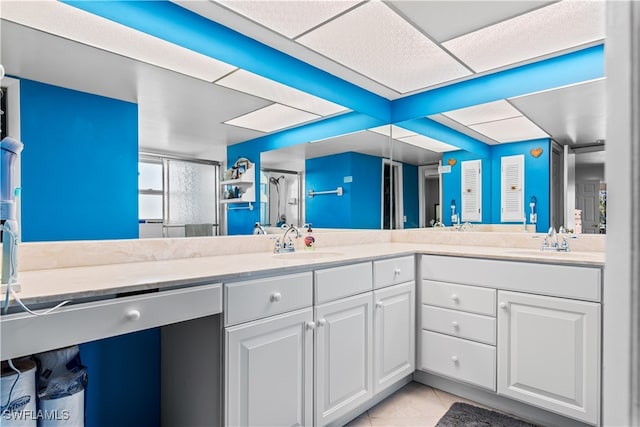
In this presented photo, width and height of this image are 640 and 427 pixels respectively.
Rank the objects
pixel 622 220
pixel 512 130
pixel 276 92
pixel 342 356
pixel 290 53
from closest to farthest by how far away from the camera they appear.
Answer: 1. pixel 622 220
2. pixel 342 356
3. pixel 290 53
4. pixel 276 92
5. pixel 512 130

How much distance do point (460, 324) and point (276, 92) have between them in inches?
73.0

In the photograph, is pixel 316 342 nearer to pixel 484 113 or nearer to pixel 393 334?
pixel 393 334

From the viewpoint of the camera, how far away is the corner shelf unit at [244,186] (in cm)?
200

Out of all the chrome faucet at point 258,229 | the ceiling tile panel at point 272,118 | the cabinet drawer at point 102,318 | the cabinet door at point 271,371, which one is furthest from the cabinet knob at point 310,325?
the ceiling tile panel at point 272,118

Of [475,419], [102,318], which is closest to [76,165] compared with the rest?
[102,318]

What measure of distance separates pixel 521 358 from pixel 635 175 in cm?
196

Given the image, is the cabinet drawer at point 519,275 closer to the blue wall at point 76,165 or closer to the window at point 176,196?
the window at point 176,196

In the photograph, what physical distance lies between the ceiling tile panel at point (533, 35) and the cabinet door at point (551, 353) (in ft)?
4.71

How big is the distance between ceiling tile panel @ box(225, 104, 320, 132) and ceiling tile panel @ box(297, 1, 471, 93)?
19.5 inches

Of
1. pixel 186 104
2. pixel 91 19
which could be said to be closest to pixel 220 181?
pixel 186 104

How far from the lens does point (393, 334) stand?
2041 millimetres

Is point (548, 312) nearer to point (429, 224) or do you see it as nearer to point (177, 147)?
point (429, 224)

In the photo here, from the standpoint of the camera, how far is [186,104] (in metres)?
1.94

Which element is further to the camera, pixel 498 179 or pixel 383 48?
pixel 498 179
